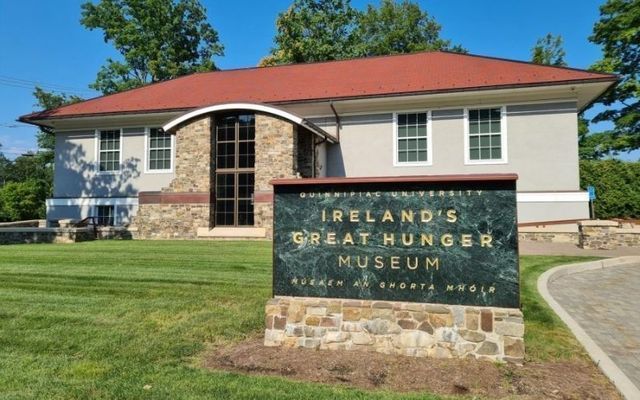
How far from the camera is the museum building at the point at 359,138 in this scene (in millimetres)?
16750

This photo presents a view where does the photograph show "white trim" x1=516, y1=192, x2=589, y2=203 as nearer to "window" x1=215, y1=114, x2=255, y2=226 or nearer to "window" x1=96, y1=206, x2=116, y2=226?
"window" x1=215, y1=114, x2=255, y2=226

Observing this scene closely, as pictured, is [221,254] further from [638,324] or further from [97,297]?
[638,324]

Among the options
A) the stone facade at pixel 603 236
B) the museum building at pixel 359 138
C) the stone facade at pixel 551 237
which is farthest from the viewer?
the museum building at pixel 359 138

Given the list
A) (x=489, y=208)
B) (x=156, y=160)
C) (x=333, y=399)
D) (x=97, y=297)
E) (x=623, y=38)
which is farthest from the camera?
(x=623, y=38)

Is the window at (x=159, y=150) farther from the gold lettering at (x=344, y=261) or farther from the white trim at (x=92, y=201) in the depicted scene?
the gold lettering at (x=344, y=261)

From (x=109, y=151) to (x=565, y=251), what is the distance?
65.4ft

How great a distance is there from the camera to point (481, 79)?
695 inches

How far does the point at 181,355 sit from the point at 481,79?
16316 mm

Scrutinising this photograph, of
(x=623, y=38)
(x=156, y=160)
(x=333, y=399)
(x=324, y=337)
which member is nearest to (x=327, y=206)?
(x=324, y=337)

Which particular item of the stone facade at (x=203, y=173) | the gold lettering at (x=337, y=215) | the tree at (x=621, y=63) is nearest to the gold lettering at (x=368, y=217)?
the gold lettering at (x=337, y=215)

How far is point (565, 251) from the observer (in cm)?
1352

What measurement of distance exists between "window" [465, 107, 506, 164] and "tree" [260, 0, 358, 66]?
20172 mm

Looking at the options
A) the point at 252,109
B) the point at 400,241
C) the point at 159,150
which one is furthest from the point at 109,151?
the point at 400,241

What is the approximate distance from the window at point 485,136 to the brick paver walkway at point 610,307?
24.4 feet
